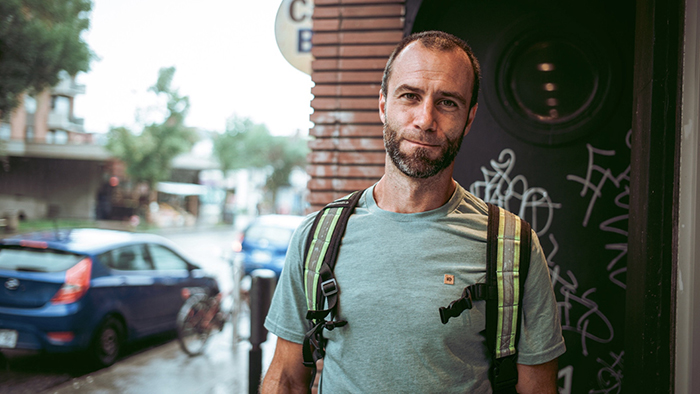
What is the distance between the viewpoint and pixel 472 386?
140 centimetres

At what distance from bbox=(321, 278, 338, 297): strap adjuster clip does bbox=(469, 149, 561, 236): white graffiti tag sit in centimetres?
211

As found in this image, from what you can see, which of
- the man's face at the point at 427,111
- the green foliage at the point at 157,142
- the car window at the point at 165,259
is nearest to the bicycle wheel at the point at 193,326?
the car window at the point at 165,259

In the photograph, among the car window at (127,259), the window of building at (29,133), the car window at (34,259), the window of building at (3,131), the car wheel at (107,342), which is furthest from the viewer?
the window of building at (29,133)

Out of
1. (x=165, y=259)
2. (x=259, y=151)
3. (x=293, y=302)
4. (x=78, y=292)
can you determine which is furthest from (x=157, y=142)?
(x=293, y=302)

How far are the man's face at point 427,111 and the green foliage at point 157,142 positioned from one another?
86.4 feet

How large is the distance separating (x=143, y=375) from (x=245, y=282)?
12.2 feet

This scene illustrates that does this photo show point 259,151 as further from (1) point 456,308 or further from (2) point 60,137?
(1) point 456,308

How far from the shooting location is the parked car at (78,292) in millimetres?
5148

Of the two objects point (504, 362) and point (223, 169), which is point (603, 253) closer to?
point (504, 362)

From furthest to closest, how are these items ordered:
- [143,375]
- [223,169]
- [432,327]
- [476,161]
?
[223,169] → [143,375] → [476,161] → [432,327]

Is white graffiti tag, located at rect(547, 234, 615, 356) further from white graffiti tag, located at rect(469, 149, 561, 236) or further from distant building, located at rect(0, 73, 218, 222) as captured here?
distant building, located at rect(0, 73, 218, 222)

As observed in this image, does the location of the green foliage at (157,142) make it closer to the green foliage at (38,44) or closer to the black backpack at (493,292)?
the green foliage at (38,44)

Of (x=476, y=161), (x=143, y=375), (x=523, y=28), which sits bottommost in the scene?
(x=143, y=375)

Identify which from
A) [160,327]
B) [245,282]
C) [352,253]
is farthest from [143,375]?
[352,253]
